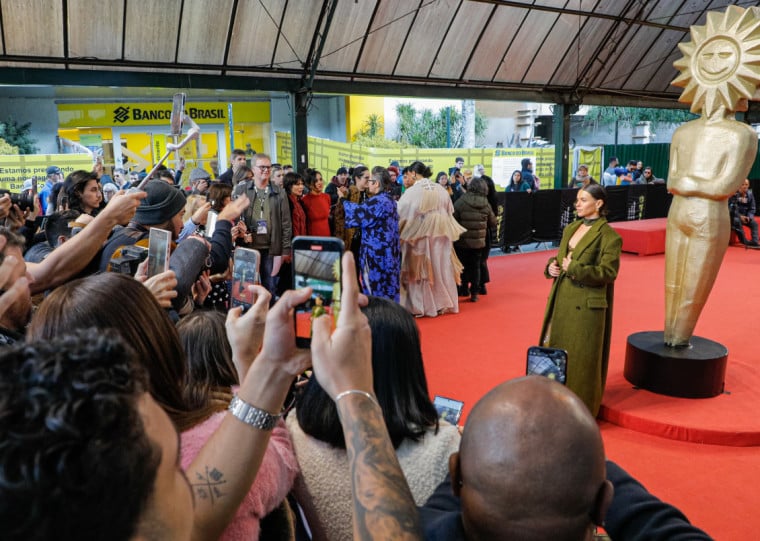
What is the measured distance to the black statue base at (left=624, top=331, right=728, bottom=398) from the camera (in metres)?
→ 4.14

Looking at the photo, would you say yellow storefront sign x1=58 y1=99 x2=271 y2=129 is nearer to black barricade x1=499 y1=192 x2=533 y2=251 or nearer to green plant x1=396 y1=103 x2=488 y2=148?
green plant x1=396 y1=103 x2=488 y2=148

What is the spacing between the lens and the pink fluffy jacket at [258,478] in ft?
3.83

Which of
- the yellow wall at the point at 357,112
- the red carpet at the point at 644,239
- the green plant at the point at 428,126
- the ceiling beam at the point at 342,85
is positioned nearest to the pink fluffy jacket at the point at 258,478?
the ceiling beam at the point at 342,85

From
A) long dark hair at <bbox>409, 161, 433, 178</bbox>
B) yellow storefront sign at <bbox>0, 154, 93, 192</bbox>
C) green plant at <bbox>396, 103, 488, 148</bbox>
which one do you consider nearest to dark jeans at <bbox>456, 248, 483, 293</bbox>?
long dark hair at <bbox>409, 161, 433, 178</bbox>

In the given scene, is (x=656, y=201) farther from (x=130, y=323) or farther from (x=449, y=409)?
(x=130, y=323)

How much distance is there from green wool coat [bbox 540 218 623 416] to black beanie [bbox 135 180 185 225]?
7.73 feet

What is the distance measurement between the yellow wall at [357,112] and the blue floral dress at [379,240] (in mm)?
10675

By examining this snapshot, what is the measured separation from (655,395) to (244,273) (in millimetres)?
3317

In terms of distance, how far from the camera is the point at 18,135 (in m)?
14.1

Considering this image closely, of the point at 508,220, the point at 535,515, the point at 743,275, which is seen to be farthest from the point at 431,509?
the point at 508,220

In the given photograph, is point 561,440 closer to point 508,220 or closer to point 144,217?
point 144,217

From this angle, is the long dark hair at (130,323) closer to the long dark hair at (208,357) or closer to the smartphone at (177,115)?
the long dark hair at (208,357)

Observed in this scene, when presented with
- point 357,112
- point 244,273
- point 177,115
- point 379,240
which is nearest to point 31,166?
point 379,240

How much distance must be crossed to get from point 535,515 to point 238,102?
1667 cm
